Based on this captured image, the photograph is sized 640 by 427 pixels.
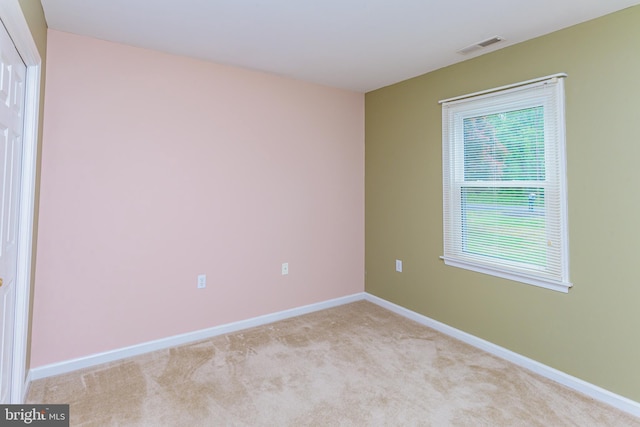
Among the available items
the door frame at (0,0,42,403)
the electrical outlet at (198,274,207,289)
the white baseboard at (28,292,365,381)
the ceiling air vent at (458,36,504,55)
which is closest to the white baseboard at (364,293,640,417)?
the white baseboard at (28,292,365,381)

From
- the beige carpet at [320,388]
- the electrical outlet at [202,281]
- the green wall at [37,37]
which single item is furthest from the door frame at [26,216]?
the electrical outlet at [202,281]

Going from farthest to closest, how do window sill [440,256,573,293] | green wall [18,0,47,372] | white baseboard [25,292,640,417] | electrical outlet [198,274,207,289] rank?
electrical outlet [198,274,207,289] → window sill [440,256,573,293] → white baseboard [25,292,640,417] → green wall [18,0,47,372]

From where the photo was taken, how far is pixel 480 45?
259cm

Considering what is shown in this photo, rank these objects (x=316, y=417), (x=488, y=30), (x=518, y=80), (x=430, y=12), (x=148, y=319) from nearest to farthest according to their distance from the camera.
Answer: (x=316, y=417), (x=430, y=12), (x=488, y=30), (x=518, y=80), (x=148, y=319)

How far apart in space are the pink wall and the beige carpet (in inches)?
15.6

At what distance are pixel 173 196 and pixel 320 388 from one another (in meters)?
1.91

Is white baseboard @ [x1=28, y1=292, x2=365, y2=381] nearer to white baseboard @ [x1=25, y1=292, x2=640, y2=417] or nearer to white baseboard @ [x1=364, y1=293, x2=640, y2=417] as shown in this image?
white baseboard @ [x1=25, y1=292, x2=640, y2=417]

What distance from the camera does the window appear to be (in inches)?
92.9

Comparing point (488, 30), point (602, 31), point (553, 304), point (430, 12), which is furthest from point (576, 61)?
point (553, 304)

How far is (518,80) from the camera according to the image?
254cm

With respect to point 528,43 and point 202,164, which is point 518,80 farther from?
point 202,164

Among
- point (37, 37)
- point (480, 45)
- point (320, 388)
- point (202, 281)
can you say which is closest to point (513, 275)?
point (320, 388)

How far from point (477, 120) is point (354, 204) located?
164 centimetres

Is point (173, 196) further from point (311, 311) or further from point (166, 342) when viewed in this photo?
point (311, 311)
